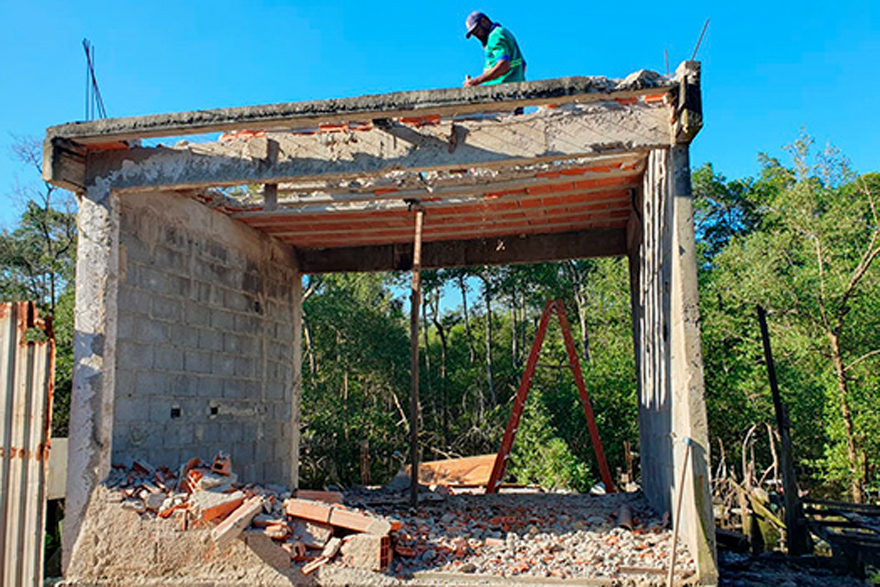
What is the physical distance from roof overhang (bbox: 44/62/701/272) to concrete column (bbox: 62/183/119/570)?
365mm

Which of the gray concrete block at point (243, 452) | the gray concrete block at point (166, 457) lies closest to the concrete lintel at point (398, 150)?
the gray concrete block at point (166, 457)

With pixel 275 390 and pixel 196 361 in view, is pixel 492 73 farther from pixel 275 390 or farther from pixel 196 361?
pixel 275 390

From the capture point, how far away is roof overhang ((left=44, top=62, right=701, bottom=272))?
20.0 feet

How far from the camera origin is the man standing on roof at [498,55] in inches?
287

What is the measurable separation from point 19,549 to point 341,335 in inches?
741

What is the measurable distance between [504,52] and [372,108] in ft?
6.69

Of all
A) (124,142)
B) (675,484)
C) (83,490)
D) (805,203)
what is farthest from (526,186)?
(805,203)

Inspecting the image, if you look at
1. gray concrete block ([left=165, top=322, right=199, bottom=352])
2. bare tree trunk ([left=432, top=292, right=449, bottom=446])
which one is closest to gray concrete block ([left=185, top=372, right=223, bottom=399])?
gray concrete block ([left=165, top=322, right=199, bottom=352])

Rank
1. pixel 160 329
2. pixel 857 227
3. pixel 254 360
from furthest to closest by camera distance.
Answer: pixel 857 227, pixel 254 360, pixel 160 329

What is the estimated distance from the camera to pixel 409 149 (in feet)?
21.7

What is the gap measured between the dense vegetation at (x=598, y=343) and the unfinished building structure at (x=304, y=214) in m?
6.04

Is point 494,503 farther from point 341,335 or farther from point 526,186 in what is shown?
point 341,335

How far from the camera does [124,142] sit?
22.8 feet

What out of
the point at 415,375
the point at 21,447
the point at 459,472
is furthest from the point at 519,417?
the point at 21,447
